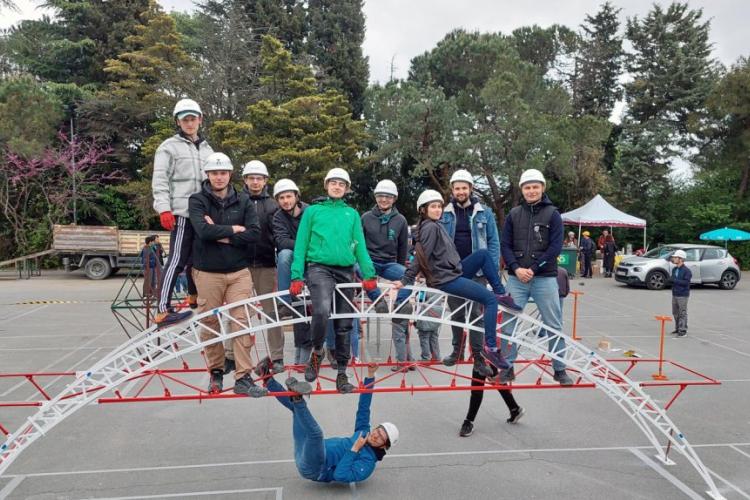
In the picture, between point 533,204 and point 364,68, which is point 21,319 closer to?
point 533,204

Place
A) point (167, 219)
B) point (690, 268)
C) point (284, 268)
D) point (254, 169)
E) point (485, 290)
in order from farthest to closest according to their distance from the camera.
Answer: point (690, 268) < point (254, 169) < point (284, 268) < point (485, 290) < point (167, 219)

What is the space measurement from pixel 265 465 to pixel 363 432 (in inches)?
54.0

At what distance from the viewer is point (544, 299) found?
5863 mm

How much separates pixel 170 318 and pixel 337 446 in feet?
6.58

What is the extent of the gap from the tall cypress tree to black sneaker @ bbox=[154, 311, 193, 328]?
91.4ft

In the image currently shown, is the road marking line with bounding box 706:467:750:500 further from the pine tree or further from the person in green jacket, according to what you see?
the pine tree

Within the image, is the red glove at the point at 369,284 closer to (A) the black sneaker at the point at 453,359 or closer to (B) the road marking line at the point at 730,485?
(A) the black sneaker at the point at 453,359

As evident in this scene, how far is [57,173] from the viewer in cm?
2625

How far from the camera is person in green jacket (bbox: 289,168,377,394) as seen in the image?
4926mm

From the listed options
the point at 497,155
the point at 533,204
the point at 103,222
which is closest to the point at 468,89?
the point at 497,155

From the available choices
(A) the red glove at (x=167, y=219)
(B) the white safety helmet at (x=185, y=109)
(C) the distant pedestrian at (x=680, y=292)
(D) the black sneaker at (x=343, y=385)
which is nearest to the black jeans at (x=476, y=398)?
(D) the black sneaker at (x=343, y=385)

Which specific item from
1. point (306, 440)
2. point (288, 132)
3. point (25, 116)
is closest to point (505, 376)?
point (306, 440)

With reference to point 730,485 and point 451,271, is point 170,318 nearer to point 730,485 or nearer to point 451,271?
point 451,271

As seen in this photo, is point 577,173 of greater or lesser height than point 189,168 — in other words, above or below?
above
